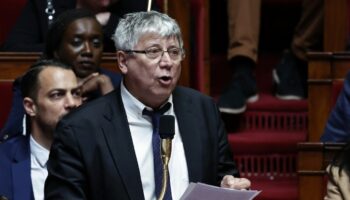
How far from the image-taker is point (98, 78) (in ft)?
4.17

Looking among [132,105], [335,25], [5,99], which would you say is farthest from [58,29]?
[335,25]

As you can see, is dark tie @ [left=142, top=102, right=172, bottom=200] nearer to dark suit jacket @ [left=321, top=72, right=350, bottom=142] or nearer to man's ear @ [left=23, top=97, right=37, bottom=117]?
man's ear @ [left=23, top=97, right=37, bottom=117]

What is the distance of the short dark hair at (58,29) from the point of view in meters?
1.31

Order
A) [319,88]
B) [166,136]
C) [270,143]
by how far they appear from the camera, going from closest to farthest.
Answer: [166,136]
[319,88]
[270,143]

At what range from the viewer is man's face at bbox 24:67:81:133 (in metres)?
1.17

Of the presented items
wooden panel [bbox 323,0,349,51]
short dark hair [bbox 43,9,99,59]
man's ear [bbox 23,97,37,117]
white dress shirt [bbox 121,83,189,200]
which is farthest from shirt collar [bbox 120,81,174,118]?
wooden panel [bbox 323,0,349,51]

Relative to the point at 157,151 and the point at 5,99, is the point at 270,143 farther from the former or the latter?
the point at 157,151

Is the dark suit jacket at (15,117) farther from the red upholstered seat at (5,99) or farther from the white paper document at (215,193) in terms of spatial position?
the white paper document at (215,193)

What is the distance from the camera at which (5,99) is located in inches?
54.8

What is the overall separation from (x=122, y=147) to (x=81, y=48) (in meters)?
0.36

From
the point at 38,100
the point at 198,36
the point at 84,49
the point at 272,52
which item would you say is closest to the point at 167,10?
the point at 198,36

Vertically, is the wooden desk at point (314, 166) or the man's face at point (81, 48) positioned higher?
the man's face at point (81, 48)

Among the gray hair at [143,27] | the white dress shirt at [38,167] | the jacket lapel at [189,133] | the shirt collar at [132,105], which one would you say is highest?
the gray hair at [143,27]

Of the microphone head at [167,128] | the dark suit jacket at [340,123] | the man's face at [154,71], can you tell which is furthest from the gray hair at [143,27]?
the dark suit jacket at [340,123]
